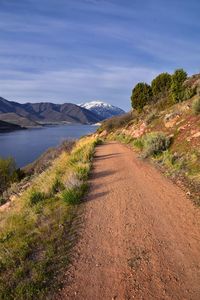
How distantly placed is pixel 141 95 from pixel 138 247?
4719 centimetres

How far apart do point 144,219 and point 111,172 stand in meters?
5.23

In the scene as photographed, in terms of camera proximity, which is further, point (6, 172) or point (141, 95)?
point (141, 95)

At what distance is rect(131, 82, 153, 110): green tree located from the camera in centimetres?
5029

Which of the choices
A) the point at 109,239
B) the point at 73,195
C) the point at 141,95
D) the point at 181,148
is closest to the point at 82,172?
the point at 73,195

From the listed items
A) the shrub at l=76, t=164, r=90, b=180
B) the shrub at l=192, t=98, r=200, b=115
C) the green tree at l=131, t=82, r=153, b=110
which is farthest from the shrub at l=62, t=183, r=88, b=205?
the green tree at l=131, t=82, r=153, b=110

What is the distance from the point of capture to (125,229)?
6.23 meters

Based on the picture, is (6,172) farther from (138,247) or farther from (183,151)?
(138,247)

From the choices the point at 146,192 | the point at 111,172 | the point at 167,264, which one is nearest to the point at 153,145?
the point at 111,172

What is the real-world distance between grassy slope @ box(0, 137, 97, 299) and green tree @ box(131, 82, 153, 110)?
42.8 m

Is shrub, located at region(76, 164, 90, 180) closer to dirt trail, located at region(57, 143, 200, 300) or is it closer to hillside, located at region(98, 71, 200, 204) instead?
dirt trail, located at region(57, 143, 200, 300)

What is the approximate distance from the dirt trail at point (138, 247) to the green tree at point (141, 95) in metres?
42.4

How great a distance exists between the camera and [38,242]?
5.79m

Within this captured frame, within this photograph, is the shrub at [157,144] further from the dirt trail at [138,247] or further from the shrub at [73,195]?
the shrub at [73,195]

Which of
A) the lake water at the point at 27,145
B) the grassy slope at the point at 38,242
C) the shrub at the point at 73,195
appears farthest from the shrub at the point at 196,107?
the lake water at the point at 27,145
